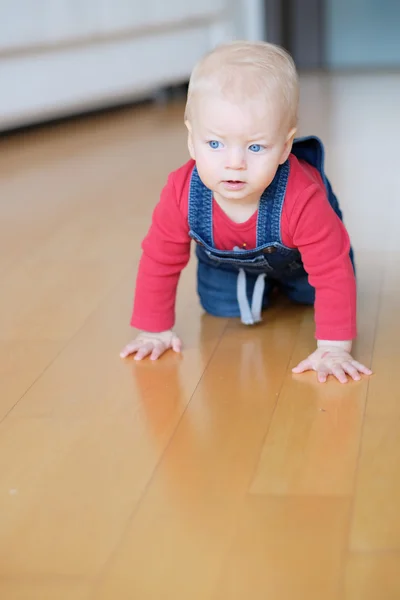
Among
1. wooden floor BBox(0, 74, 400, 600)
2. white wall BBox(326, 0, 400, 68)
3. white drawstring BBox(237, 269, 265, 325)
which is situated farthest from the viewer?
white wall BBox(326, 0, 400, 68)

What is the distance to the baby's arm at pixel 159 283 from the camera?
3.64 ft

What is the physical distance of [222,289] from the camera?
3.97 ft

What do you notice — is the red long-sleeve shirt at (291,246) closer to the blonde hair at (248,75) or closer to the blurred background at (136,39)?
the blonde hair at (248,75)

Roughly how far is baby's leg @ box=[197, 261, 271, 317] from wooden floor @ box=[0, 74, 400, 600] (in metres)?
0.03


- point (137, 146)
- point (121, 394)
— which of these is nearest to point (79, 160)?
point (137, 146)

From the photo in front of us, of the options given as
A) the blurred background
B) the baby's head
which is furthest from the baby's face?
the blurred background

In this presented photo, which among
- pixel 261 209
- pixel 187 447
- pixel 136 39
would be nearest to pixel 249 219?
pixel 261 209

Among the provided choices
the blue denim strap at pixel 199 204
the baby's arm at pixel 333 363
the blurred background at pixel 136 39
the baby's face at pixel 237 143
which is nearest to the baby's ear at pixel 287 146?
the baby's face at pixel 237 143

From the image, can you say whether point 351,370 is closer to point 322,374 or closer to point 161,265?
point 322,374

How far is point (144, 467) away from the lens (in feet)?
2.74

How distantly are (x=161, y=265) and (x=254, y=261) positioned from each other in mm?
117

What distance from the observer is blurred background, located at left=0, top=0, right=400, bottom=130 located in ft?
8.71

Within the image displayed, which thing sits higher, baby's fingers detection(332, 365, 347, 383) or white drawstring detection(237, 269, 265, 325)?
baby's fingers detection(332, 365, 347, 383)

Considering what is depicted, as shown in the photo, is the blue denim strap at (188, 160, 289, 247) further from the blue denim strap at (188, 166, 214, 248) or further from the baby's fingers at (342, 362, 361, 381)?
the baby's fingers at (342, 362, 361, 381)
